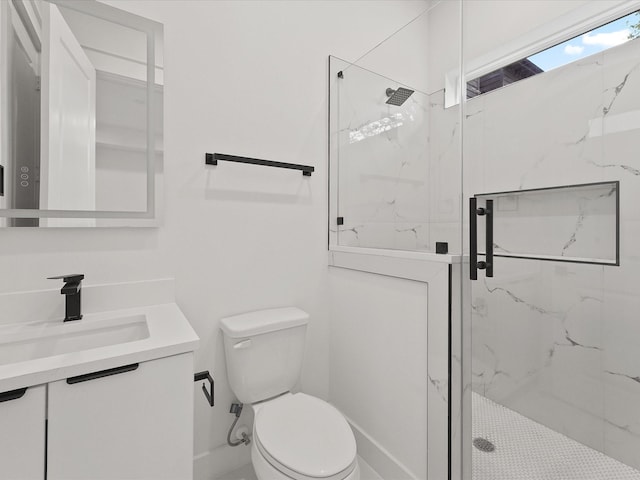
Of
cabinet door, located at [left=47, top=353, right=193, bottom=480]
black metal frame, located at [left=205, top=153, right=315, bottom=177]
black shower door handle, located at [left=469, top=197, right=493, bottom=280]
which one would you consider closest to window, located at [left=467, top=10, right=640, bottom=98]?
black shower door handle, located at [left=469, top=197, right=493, bottom=280]

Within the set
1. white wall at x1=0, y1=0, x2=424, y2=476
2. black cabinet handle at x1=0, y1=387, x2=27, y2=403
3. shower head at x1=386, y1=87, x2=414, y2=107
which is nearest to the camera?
black cabinet handle at x1=0, y1=387, x2=27, y2=403

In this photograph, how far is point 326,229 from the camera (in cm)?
174

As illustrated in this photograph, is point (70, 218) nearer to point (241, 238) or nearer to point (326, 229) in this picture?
point (241, 238)

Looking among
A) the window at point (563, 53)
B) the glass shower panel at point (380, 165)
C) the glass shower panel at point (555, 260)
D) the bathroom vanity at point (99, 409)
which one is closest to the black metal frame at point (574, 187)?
the glass shower panel at point (555, 260)

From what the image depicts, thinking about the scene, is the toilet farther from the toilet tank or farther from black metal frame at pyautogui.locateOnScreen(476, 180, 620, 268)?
black metal frame at pyautogui.locateOnScreen(476, 180, 620, 268)

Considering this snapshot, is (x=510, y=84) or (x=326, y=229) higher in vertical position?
(x=510, y=84)

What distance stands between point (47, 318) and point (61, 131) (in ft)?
2.12

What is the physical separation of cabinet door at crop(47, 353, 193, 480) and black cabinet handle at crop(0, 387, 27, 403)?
0.16 ft

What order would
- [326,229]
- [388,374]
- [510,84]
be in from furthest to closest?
[326,229], [510,84], [388,374]

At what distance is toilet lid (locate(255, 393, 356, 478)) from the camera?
959 millimetres

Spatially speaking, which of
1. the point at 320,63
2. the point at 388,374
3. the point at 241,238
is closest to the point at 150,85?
the point at 241,238

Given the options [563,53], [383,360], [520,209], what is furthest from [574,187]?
[383,360]

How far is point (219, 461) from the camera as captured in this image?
4.68 ft

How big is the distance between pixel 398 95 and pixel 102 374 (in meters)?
1.56
